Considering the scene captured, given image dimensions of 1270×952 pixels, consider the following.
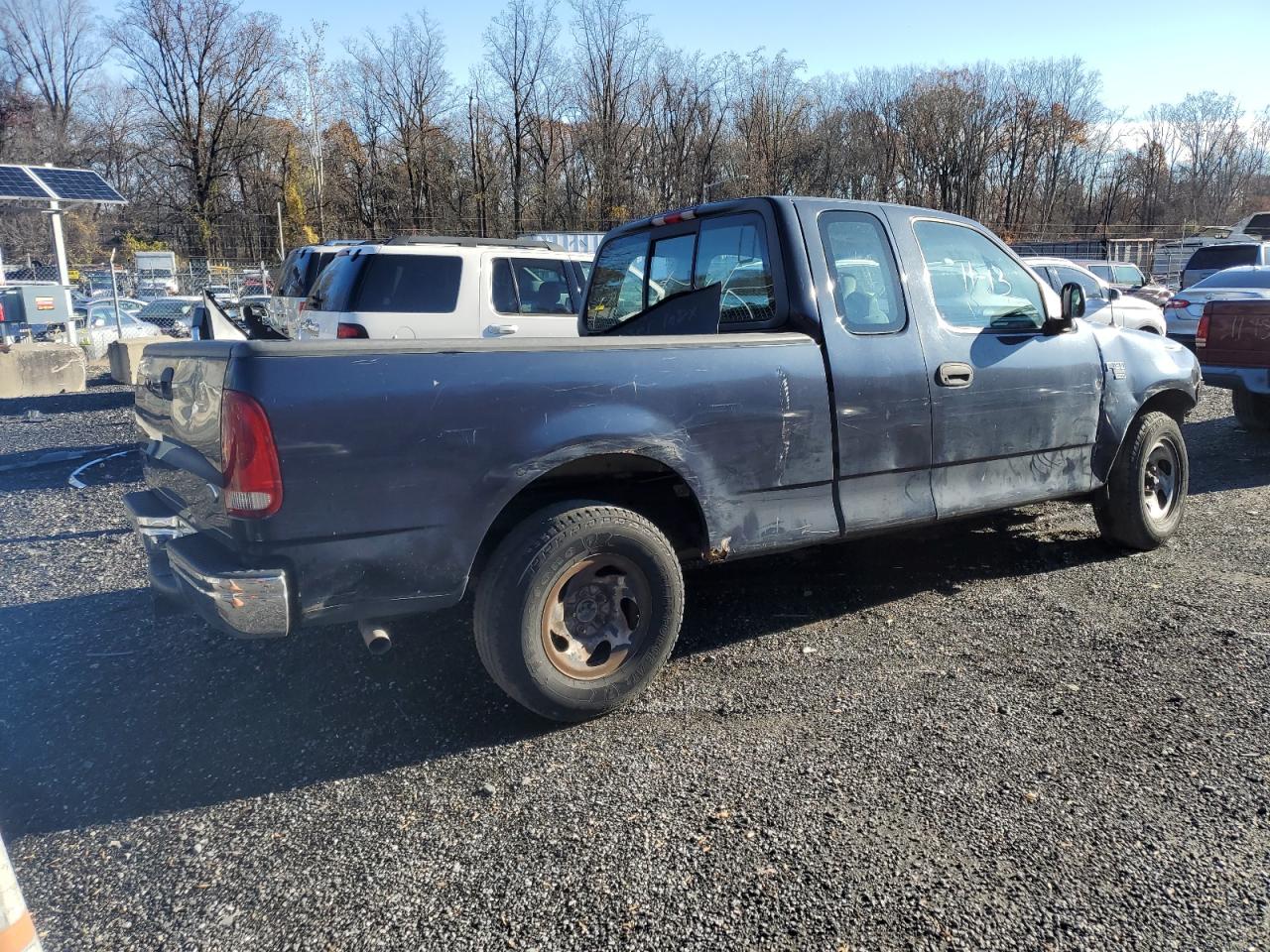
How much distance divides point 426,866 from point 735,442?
6.38ft

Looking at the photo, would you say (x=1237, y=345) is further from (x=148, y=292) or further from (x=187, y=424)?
(x=148, y=292)

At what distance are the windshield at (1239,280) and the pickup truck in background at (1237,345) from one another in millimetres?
3850

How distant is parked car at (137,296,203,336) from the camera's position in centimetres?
2172

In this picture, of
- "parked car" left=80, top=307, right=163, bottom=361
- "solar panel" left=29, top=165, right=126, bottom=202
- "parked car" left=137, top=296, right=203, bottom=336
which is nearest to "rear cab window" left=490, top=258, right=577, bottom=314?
"solar panel" left=29, top=165, right=126, bottom=202

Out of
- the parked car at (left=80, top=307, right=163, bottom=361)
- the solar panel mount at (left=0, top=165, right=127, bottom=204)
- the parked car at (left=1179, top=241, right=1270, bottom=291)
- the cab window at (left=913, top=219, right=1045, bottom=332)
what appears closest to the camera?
the cab window at (left=913, top=219, right=1045, bottom=332)

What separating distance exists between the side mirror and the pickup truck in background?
192 inches

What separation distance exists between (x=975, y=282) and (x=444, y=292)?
5.66 meters

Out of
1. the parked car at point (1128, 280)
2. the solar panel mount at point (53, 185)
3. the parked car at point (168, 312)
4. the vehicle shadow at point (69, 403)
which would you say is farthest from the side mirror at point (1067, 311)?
the parked car at point (168, 312)

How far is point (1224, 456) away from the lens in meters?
8.51

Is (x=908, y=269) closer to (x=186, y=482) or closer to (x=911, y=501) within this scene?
(x=911, y=501)

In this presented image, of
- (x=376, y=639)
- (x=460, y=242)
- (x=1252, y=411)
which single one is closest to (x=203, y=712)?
(x=376, y=639)

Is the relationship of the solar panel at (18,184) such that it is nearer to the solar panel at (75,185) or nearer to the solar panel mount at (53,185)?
the solar panel mount at (53,185)

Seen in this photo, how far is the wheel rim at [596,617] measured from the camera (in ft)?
11.1

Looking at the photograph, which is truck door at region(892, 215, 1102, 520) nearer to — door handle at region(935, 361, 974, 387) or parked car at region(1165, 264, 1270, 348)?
door handle at region(935, 361, 974, 387)
